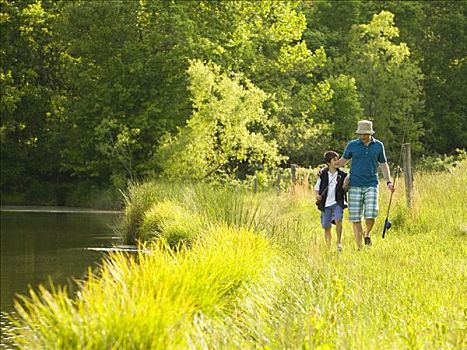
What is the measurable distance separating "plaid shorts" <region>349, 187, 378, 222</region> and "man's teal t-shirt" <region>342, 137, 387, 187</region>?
0.09m

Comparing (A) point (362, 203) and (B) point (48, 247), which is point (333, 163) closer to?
(A) point (362, 203)

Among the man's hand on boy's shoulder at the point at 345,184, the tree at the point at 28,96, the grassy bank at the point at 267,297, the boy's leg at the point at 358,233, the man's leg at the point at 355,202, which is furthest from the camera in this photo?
the tree at the point at 28,96

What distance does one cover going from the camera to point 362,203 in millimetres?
14398

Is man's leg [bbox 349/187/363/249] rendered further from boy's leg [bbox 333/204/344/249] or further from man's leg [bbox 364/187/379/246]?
boy's leg [bbox 333/204/344/249]

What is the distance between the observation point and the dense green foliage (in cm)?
4738

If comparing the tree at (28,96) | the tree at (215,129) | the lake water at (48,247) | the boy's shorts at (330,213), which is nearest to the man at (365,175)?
the boy's shorts at (330,213)

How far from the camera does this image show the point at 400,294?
884 centimetres

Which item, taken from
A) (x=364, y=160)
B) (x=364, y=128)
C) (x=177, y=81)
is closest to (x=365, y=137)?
(x=364, y=128)

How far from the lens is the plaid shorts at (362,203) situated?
1418 centimetres

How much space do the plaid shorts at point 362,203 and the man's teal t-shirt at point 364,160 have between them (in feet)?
0.29

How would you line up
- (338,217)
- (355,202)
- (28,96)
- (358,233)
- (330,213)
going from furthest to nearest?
(28,96), (330,213), (338,217), (355,202), (358,233)

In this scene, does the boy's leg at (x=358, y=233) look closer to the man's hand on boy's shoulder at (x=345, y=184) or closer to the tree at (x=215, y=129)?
the man's hand on boy's shoulder at (x=345, y=184)

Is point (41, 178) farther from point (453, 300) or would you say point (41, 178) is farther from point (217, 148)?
point (453, 300)

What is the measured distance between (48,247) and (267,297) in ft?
63.2
